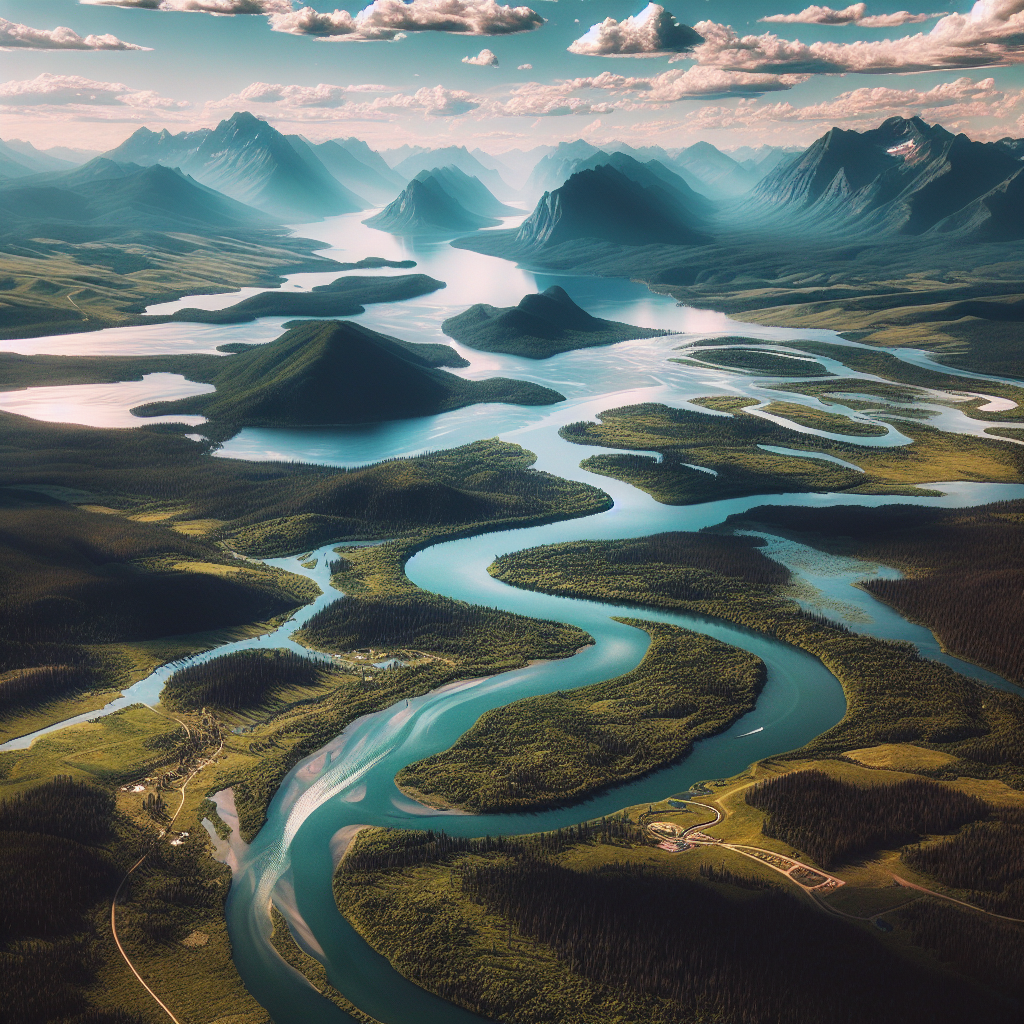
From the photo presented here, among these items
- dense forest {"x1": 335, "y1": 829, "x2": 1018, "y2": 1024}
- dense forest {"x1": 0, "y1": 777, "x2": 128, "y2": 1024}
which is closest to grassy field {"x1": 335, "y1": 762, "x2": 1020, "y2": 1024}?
dense forest {"x1": 335, "y1": 829, "x2": 1018, "y2": 1024}

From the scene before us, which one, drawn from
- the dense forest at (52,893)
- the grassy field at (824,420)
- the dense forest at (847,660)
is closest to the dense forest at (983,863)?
the dense forest at (847,660)

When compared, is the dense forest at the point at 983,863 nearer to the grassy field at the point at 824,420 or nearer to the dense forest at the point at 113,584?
→ the dense forest at the point at 113,584

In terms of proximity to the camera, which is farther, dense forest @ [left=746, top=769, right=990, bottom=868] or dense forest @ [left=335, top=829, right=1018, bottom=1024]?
dense forest @ [left=746, top=769, right=990, bottom=868]

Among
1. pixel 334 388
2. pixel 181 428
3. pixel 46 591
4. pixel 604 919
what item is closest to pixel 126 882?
pixel 604 919

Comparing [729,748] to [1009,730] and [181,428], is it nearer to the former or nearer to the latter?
[1009,730]

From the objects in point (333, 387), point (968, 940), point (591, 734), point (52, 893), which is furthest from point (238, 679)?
point (333, 387)

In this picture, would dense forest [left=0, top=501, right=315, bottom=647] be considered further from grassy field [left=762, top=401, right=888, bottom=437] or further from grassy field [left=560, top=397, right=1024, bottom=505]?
grassy field [left=762, top=401, right=888, bottom=437]

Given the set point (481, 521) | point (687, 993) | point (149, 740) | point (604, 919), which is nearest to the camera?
point (687, 993)
